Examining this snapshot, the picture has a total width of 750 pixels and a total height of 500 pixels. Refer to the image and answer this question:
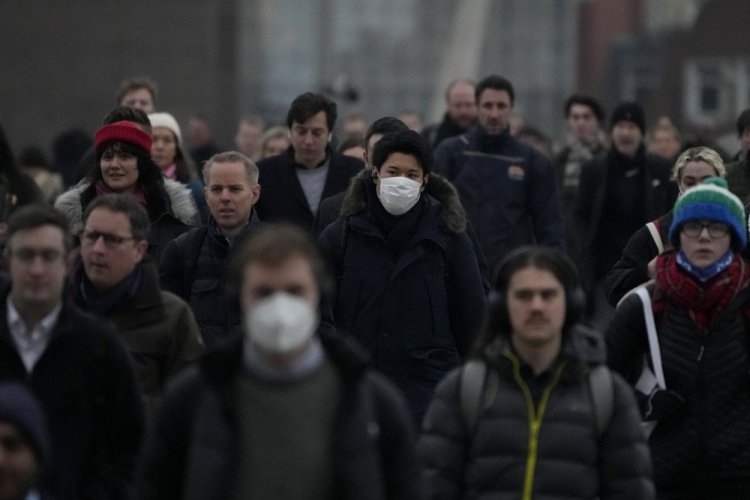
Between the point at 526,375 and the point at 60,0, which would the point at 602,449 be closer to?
the point at 526,375

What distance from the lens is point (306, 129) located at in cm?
1391

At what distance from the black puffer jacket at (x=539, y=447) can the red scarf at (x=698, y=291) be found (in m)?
1.42

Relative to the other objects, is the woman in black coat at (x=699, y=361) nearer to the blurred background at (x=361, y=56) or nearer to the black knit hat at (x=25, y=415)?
the black knit hat at (x=25, y=415)

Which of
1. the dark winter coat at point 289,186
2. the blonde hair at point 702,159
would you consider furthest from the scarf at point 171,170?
the blonde hair at point 702,159

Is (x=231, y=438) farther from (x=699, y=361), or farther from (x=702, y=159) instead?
(x=702, y=159)

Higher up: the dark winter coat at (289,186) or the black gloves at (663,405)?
the dark winter coat at (289,186)

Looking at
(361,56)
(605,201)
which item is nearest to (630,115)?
(605,201)

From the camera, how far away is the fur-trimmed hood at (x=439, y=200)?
1123 centimetres

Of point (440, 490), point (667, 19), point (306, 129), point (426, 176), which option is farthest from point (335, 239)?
point (667, 19)

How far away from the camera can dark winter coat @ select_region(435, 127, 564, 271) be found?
49.5 ft

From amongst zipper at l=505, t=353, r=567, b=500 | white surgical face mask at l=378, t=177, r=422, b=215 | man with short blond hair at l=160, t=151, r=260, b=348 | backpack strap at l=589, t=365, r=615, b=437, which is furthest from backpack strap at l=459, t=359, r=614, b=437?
white surgical face mask at l=378, t=177, r=422, b=215

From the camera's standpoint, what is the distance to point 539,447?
776 cm

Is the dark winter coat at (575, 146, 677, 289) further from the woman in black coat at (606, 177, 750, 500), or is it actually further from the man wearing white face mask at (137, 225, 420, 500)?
the man wearing white face mask at (137, 225, 420, 500)

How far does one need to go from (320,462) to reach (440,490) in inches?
42.1
